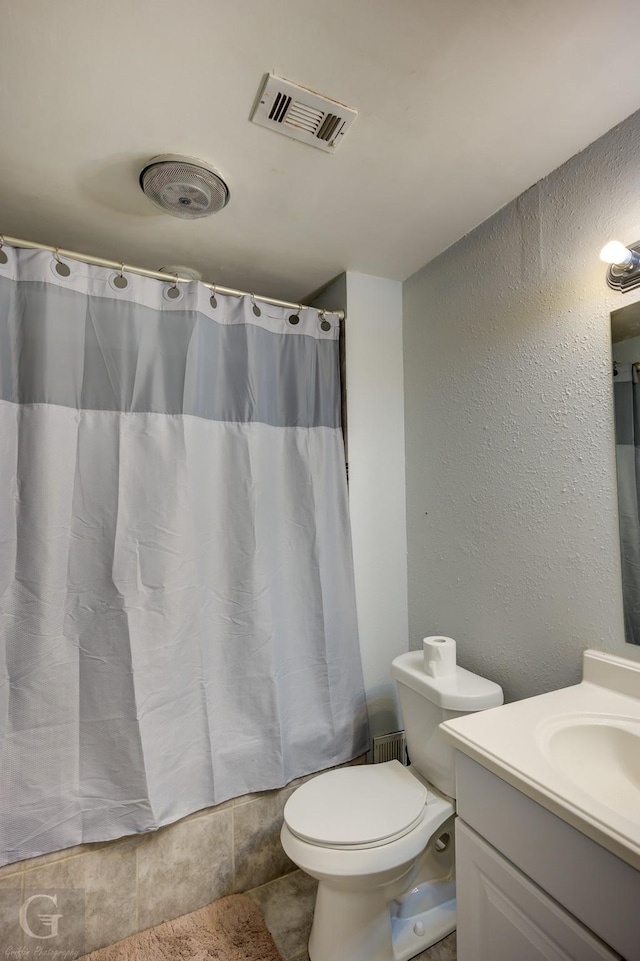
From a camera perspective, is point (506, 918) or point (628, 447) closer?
point (506, 918)

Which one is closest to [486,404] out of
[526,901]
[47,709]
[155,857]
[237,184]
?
[237,184]

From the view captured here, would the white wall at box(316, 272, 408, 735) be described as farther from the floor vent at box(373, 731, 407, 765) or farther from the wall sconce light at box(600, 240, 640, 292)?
the wall sconce light at box(600, 240, 640, 292)

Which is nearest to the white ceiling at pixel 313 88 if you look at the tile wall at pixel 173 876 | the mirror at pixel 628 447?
the mirror at pixel 628 447

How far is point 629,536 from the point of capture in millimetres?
1105

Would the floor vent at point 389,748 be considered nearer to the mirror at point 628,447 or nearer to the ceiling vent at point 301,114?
the mirror at point 628,447

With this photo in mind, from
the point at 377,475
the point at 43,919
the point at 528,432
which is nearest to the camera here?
the point at 43,919

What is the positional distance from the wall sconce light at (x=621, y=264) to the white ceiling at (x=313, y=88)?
14.3 inches

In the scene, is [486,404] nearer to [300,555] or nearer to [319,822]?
[300,555]

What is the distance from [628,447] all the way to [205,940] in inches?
72.0

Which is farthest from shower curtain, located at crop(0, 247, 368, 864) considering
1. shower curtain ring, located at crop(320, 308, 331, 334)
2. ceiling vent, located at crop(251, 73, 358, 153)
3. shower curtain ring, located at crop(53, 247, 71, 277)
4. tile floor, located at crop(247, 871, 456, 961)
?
ceiling vent, located at crop(251, 73, 358, 153)

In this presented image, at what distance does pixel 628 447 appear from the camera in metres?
1.11

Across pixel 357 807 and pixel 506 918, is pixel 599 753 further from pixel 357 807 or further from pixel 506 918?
pixel 357 807

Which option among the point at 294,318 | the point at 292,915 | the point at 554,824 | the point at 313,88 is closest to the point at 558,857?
the point at 554,824

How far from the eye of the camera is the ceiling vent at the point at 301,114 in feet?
3.36
